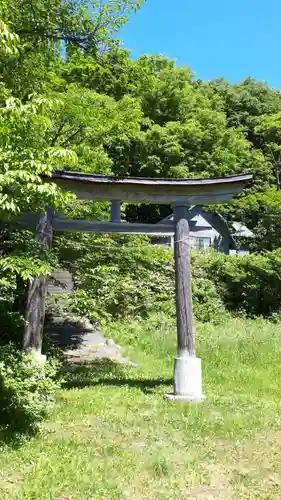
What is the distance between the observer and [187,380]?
7301mm

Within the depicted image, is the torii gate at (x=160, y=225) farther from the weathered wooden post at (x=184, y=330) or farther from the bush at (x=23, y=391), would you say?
the bush at (x=23, y=391)

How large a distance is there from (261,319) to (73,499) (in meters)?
15.0

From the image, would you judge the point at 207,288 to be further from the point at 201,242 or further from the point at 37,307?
the point at 37,307

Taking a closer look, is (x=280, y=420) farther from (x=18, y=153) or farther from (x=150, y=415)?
(x=18, y=153)

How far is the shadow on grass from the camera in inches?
325

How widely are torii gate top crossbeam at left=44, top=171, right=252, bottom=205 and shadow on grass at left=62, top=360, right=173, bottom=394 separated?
3.45 m

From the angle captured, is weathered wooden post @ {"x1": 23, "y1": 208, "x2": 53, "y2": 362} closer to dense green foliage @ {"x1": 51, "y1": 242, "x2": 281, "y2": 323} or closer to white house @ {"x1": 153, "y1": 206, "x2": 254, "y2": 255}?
dense green foliage @ {"x1": 51, "y1": 242, "x2": 281, "y2": 323}

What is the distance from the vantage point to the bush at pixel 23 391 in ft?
17.5

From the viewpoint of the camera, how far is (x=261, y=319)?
17.9 meters

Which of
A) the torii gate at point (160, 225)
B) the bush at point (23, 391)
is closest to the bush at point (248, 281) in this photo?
the torii gate at point (160, 225)

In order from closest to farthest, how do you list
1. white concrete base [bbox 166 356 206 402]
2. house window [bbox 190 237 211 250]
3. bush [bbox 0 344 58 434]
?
bush [bbox 0 344 58 434], white concrete base [bbox 166 356 206 402], house window [bbox 190 237 211 250]

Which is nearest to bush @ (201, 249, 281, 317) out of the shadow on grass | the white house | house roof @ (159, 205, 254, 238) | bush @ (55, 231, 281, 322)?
bush @ (55, 231, 281, 322)

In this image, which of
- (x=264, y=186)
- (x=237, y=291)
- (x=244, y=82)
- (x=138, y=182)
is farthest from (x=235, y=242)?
(x=138, y=182)

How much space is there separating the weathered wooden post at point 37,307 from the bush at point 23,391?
0.93 meters
